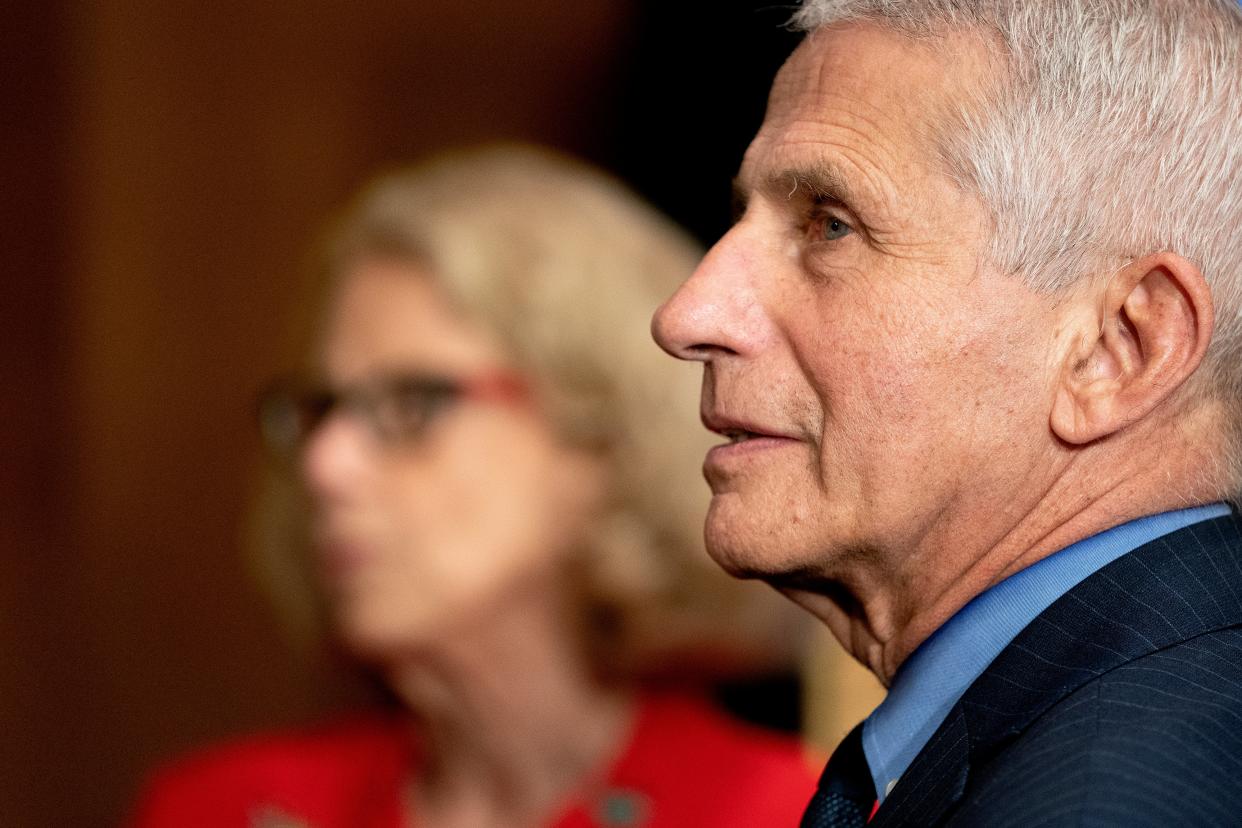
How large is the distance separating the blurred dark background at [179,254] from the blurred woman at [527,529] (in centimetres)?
122

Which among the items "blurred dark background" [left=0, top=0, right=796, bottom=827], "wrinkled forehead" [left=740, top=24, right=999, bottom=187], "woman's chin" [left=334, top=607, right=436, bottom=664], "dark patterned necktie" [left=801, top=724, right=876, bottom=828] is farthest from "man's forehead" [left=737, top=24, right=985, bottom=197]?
"blurred dark background" [left=0, top=0, right=796, bottom=827]

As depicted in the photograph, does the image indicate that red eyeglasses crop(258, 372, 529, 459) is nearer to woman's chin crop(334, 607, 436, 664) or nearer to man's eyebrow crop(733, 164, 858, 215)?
woman's chin crop(334, 607, 436, 664)

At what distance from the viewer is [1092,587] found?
4.33 feet

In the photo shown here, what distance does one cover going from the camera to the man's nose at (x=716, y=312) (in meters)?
1.52

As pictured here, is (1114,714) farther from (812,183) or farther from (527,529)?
(527,529)

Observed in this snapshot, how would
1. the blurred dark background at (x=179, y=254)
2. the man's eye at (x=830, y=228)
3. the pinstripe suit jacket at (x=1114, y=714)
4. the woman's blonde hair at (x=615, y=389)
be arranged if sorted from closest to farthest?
the pinstripe suit jacket at (x=1114, y=714) → the man's eye at (x=830, y=228) → the woman's blonde hair at (x=615, y=389) → the blurred dark background at (x=179, y=254)

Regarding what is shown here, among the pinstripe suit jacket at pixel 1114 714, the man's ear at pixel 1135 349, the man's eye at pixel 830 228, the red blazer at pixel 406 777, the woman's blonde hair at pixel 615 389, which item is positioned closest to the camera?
the pinstripe suit jacket at pixel 1114 714

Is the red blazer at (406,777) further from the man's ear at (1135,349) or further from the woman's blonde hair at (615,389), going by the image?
the man's ear at (1135,349)

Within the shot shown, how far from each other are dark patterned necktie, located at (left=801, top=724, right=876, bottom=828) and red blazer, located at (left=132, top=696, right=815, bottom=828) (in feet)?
4.06

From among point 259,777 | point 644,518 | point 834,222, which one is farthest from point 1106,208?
point 259,777

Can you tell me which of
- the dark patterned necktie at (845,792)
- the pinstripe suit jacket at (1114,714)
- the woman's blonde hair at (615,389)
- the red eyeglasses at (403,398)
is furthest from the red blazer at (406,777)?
the pinstripe suit jacket at (1114,714)

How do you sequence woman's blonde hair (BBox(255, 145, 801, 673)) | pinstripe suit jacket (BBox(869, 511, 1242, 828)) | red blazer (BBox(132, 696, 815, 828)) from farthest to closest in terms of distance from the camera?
woman's blonde hair (BBox(255, 145, 801, 673)) → red blazer (BBox(132, 696, 815, 828)) → pinstripe suit jacket (BBox(869, 511, 1242, 828))

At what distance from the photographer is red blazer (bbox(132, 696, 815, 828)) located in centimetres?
277

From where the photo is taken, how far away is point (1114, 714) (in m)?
1.16
